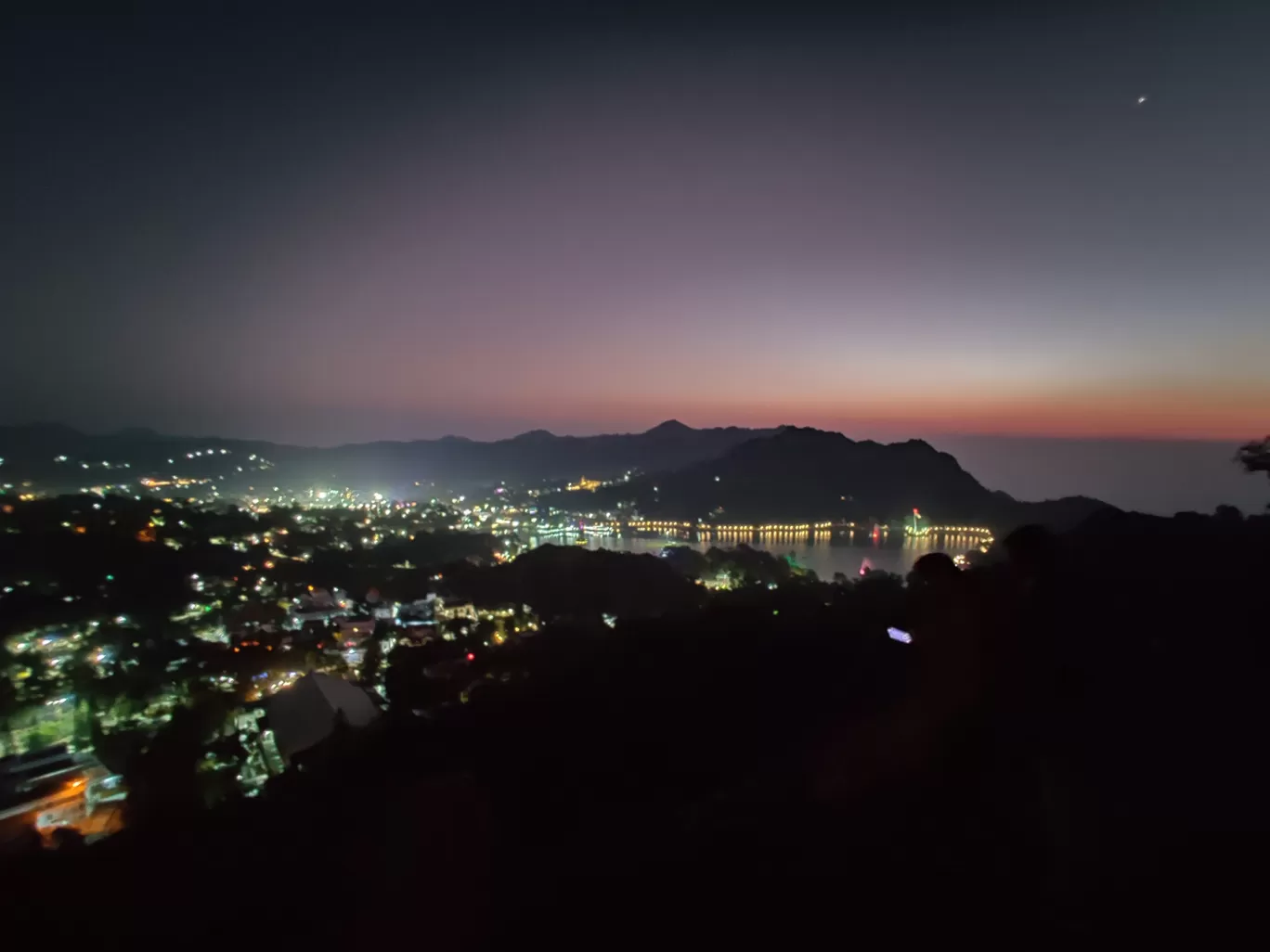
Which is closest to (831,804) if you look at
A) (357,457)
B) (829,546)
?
(829,546)

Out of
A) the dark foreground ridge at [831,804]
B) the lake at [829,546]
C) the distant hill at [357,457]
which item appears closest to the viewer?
the dark foreground ridge at [831,804]

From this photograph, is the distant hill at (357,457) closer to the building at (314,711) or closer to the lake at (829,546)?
the lake at (829,546)

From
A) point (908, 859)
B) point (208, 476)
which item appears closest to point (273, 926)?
point (908, 859)

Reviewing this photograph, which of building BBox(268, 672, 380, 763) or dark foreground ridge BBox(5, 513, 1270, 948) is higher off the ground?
dark foreground ridge BBox(5, 513, 1270, 948)

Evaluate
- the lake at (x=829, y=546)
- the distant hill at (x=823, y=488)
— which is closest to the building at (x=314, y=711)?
the lake at (x=829, y=546)

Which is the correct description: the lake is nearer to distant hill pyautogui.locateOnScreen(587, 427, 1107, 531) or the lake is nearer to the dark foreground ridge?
distant hill pyautogui.locateOnScreen(587, 427, 1107, 531)

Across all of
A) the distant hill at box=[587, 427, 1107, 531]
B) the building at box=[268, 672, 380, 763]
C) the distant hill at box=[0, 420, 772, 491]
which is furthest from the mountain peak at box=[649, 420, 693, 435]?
the building at box=[268, 672, 380, 763]
